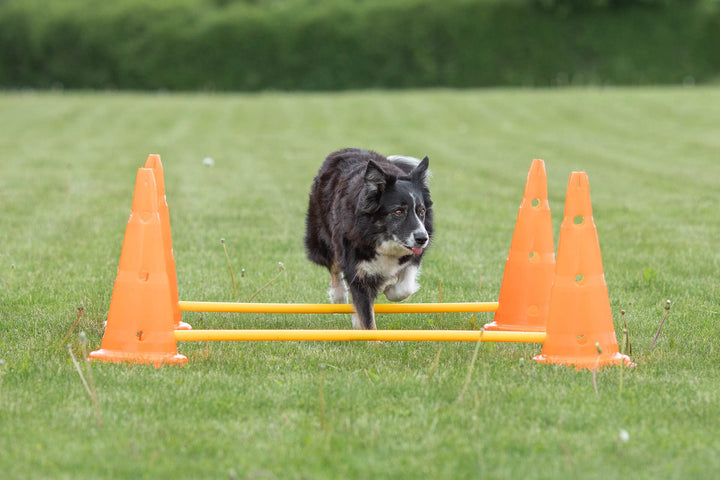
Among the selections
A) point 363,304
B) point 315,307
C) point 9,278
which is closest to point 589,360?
point 363,304

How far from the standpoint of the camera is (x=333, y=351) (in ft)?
16.6

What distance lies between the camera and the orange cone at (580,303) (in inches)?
182

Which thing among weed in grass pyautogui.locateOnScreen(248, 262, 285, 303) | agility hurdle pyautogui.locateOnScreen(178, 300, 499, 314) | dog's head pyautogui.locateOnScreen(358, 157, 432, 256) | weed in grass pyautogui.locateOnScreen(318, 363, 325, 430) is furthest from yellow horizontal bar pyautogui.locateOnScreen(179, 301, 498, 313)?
weed in grass pyautogui.locateOnScreen(318, 363, 325, 430)

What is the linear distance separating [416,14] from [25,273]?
2386cm

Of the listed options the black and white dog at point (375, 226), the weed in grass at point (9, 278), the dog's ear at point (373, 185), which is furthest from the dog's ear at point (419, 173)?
the weed in grass at point (9, 278)

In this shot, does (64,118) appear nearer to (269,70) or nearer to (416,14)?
(269,70)

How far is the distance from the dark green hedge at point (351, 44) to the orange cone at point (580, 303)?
83.1 ft

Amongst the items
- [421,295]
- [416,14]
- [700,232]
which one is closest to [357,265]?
[421,295]

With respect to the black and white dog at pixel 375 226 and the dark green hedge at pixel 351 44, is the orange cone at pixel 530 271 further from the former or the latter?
the dark green hedge at pixel 351 44

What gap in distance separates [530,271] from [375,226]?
107cm

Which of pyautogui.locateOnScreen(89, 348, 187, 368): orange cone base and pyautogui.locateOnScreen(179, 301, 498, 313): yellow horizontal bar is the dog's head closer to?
pyautogui.locateOnScreen(179, 301, 498, 313): yellow horizontal bar

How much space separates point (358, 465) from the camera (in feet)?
10.9

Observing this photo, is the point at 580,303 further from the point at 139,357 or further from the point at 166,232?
the point at 166,232

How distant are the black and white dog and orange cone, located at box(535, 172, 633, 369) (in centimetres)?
84
